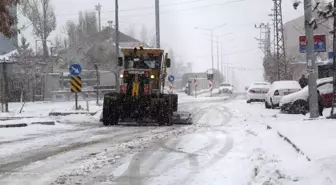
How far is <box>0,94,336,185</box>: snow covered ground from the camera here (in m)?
6.42

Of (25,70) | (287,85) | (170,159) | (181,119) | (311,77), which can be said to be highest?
(25,70)

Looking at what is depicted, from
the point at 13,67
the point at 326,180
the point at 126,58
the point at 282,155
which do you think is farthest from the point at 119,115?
the point at 13,67

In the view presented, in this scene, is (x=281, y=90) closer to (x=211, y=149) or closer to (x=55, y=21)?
(x=211, y=149)

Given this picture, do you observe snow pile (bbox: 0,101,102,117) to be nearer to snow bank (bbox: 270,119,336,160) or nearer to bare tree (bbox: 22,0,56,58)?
snow bank (bbox: 270,119,336,160)

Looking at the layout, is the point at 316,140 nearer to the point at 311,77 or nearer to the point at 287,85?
the point at 311,77

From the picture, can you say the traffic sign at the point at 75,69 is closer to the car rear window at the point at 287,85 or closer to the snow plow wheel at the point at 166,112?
the snow plow wheel at the point at 166,112

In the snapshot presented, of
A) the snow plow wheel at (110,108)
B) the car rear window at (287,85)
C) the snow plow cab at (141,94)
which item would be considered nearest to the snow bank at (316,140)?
the snow plow cab at (141,94)

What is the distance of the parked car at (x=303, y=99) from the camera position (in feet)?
62.0

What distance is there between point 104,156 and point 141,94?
26.4 feet

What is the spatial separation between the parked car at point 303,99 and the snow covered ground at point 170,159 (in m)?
5.84

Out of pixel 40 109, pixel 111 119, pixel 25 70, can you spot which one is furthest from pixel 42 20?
pixel 111 119

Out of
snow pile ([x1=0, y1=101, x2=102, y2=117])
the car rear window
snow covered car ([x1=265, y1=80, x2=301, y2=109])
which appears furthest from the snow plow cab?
snow pile ([x1=0, y1=101, x2=102, y2=117])

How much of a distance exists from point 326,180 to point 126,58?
1423cm

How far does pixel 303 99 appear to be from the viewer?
18938mm
